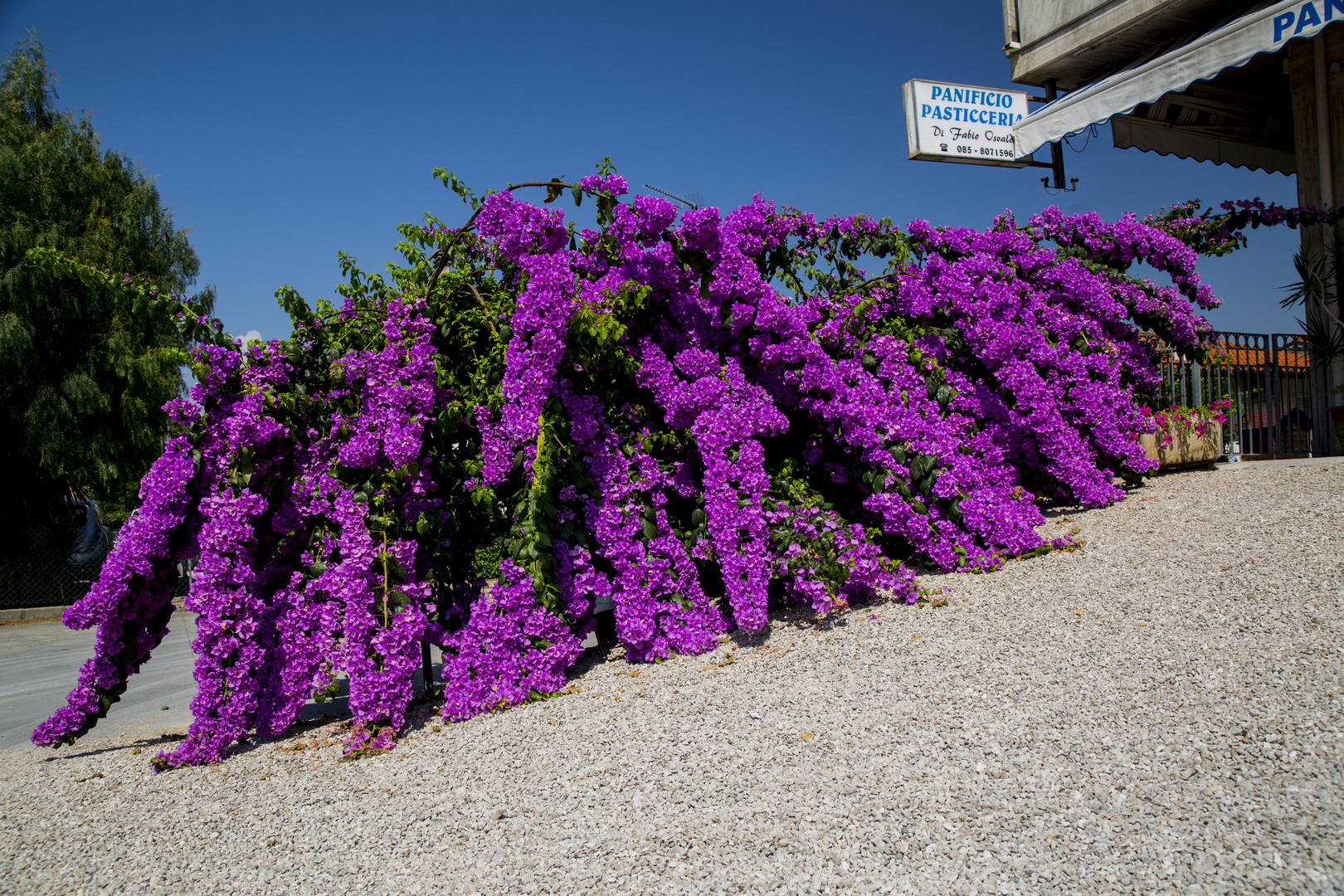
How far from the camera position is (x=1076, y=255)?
639 centimetres

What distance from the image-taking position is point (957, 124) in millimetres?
11164

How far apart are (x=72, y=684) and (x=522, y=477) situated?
6.30m

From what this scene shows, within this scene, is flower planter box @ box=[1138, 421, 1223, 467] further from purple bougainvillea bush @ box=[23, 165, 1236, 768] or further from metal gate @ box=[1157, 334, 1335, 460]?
purple bougainvillea bush @ box=[23, 165, 1236, 768]

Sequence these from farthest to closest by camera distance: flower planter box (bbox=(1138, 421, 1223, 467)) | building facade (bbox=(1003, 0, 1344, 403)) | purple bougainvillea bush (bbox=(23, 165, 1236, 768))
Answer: building facade (bbox=(1003, 0, 1344, 403)) < flower planter box (bbox=(1138, 421, 1223, 467)) < purple bougainvillea bush (bbox=(23, 165, 1236, 768))

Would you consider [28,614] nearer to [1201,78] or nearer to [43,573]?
[43,573]

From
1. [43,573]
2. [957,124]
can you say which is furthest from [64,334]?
[957,124]

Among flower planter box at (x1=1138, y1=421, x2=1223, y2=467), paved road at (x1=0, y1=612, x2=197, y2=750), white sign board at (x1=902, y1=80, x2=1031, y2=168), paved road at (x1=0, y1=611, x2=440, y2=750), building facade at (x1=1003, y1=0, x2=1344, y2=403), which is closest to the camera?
paved road at (x1=0, y1=611, x2=440, y2=750)

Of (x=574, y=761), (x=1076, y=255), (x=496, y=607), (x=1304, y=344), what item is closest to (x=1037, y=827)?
(x=574, y=761)

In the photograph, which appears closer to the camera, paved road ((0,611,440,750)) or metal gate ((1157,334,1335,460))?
paved road ((0,611,440,750))

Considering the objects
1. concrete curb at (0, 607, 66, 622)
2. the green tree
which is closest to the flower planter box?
the green tree

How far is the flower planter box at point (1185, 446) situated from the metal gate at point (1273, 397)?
1.61m

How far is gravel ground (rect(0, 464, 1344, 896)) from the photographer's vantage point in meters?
2.02

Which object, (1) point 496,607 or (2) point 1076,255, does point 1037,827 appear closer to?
(1) point 496,607

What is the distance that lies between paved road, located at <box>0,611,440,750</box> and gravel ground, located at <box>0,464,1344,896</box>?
97cm
